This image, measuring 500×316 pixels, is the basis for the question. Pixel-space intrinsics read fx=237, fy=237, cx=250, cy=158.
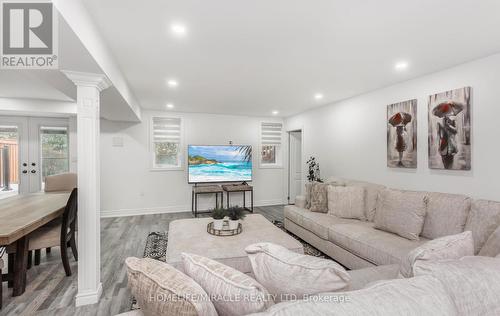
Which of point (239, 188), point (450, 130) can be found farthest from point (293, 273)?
point (239, 188)

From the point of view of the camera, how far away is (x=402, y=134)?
3248 millimetres

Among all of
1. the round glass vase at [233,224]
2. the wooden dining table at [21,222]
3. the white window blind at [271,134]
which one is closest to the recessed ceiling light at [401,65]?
the round glass vase at [233,224]

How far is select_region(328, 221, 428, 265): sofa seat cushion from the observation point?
85.6 inches

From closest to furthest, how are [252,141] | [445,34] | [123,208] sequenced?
[445,34] < [123,208] < [252,141]

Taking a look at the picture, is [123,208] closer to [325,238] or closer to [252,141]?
[252,141]

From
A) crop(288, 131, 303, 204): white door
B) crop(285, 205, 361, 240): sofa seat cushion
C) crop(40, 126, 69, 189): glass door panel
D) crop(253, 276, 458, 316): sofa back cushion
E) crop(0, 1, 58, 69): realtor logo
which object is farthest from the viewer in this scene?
crop(288, 131, 303, 204): white door

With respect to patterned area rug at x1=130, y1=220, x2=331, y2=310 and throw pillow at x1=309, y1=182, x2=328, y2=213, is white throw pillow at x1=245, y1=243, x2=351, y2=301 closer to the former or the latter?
patterned area rug at x1=130, y1=220, x2=331, y2=310

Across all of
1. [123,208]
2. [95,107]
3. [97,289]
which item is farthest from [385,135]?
[123,208]

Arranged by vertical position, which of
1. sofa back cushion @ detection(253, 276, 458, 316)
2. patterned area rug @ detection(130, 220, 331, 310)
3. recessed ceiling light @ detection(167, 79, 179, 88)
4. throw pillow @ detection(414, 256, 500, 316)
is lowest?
patterned area rug @ detection(130, 220, 331, 310)

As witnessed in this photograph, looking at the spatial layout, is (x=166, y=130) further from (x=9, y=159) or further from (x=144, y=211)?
(x=9, y=159)

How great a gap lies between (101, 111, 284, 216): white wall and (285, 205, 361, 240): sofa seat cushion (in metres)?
2.43

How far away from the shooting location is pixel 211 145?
555 cm

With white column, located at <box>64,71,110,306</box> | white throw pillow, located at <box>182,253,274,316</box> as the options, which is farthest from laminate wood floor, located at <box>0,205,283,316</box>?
white throw pillow, located at <box>182,253,274,316</box>

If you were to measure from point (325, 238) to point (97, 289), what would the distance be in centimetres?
249
